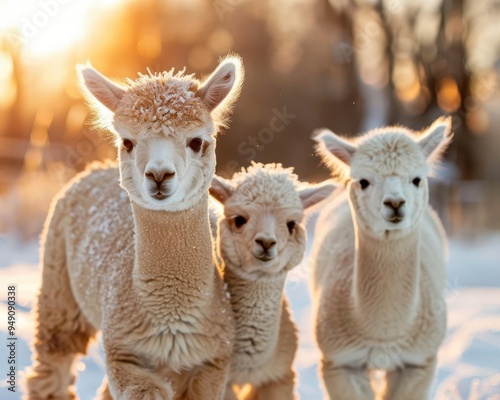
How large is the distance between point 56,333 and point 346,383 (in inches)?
76.9

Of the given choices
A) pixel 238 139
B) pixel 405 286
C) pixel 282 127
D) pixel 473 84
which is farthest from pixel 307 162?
pixel 405 286

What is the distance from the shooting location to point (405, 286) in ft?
15.2

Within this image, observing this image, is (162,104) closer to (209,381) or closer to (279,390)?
(209,381)

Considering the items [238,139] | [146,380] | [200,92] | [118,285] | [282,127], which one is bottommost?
[146,380]

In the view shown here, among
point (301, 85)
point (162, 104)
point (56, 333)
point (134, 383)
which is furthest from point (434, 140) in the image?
point (301, 85)

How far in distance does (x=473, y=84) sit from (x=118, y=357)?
14.2 m

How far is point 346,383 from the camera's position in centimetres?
463

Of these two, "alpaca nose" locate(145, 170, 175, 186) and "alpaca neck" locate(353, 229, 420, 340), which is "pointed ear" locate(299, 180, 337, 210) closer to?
"alpaca neck" locate(353, 229, 420, 340)

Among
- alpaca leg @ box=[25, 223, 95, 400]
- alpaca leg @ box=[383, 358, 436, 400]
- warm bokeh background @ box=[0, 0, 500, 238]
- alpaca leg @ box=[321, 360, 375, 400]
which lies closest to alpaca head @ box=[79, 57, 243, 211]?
alpaca leg @ box=[25, 223, 95, 400]

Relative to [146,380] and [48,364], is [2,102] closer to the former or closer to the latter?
[48,364]

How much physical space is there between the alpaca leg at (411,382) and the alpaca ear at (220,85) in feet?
6.83

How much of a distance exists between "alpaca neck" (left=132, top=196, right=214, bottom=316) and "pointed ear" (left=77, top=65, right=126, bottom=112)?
57 cm

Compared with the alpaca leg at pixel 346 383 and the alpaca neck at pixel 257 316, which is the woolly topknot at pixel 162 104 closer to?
the alpaca neck at pixel 257 316

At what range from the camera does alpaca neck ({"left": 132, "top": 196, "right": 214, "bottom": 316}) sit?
151 inches
